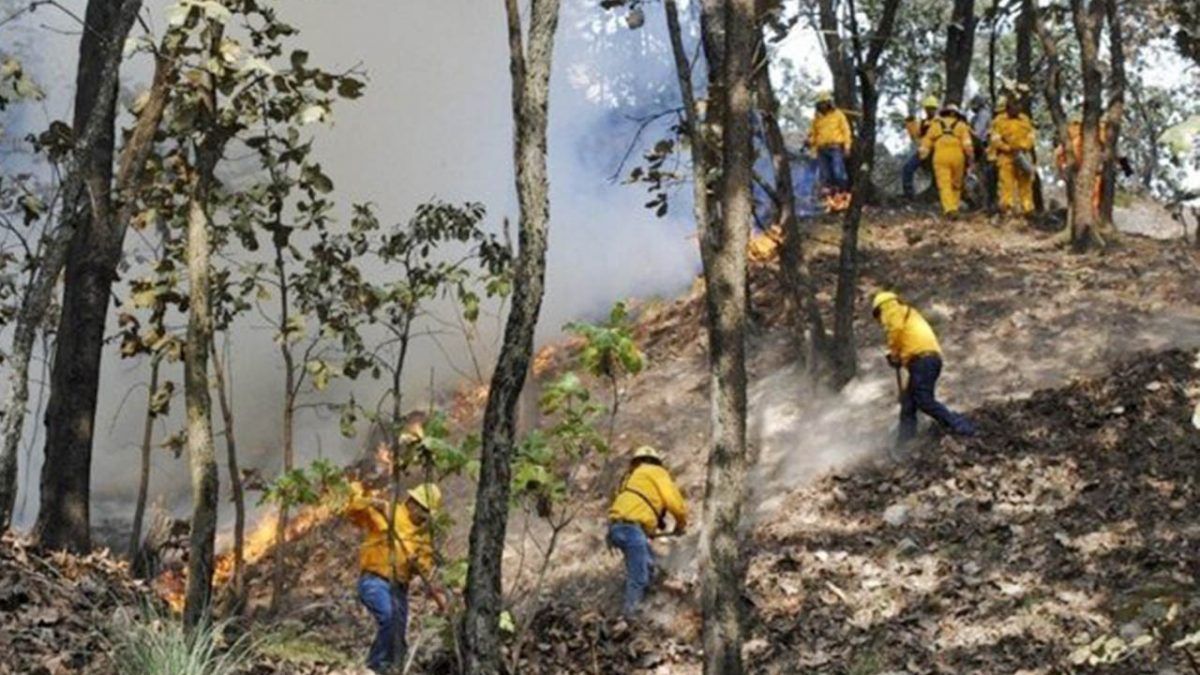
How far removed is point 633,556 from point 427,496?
357 centimetres

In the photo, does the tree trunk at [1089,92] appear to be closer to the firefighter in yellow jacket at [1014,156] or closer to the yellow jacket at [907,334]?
the firefighter in yellow jacket at [1014,156]

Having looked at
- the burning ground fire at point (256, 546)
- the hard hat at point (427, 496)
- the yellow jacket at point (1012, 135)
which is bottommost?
the burning ground fire at point (256, 546)

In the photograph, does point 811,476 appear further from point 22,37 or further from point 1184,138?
point 22,37

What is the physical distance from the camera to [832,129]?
19172 mm

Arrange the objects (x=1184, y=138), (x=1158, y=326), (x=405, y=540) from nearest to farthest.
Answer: (x=1184, y=138)
(x=405, y=540)
(x=1158, y=326)

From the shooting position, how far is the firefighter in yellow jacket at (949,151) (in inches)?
716

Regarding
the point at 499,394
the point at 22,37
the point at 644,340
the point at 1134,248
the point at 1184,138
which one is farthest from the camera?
the point at 22,37

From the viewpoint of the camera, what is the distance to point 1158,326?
46.2 feet

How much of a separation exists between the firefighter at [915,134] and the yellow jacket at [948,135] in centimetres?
15

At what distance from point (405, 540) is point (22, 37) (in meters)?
22.9

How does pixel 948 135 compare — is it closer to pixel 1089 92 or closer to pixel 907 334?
pixel 1089 92

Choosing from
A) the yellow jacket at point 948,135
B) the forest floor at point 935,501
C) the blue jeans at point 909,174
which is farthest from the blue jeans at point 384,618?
the blue jeans at point 909,174

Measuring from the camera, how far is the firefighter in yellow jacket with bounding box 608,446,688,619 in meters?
11.3

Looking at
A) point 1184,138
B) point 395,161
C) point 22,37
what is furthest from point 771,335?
point 22,37
